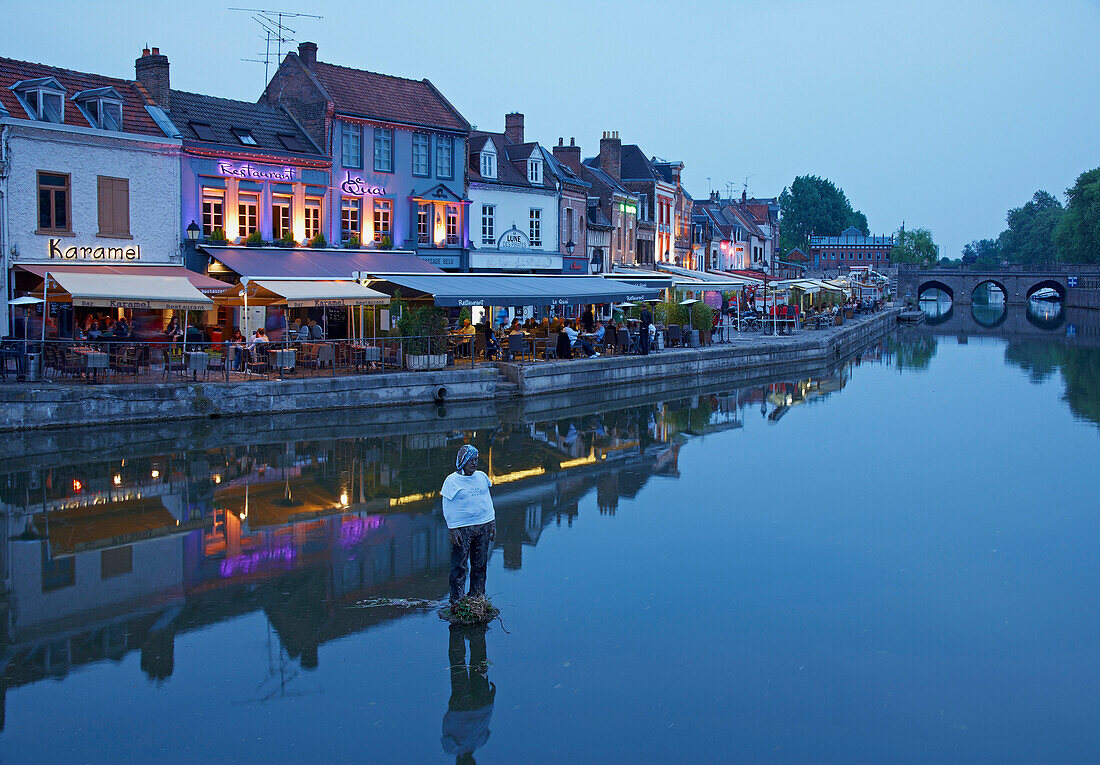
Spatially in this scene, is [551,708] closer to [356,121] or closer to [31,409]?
[31,409]

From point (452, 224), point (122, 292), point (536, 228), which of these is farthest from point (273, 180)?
point (536, 228)

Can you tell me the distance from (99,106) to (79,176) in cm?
191

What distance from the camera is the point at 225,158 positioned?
2675 centimetres

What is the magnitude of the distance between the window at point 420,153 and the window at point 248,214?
620 centimetres

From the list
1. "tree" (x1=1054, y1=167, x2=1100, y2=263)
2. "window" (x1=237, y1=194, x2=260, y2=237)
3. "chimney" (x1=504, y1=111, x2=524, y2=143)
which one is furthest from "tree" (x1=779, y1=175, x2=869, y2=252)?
"window" (x1=237, y1=194, x2=260, y2=237)

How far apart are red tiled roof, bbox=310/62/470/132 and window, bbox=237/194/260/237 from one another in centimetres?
437

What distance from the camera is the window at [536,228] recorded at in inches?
1484

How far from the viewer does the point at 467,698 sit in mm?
7500

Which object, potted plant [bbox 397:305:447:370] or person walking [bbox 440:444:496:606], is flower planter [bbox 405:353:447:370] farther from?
person walking [bbox 440:444:496:606]

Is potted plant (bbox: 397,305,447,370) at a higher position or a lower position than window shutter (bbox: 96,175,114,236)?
lower

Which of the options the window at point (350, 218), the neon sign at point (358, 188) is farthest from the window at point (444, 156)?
the window at point (350, 218)

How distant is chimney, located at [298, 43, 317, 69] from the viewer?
30.9m

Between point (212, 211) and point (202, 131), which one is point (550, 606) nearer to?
point (212, 211)

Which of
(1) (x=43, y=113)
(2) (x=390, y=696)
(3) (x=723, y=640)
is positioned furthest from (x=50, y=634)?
(1) (x=43, y=113)
